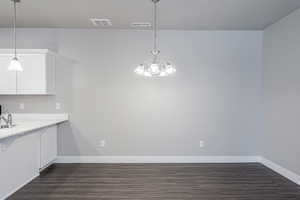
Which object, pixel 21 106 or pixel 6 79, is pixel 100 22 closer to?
pixel 6 79

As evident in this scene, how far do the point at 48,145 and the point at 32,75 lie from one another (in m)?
1.33

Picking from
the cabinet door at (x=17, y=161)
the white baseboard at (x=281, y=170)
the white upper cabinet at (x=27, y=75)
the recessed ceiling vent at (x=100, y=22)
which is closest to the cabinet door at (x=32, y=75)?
the white upper cabinet at (x=27, y=75)

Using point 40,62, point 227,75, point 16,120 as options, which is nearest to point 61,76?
point 40,62

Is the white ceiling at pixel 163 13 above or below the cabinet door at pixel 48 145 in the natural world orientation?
above

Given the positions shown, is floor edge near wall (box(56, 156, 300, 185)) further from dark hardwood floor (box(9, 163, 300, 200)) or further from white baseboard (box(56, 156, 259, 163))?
dark hardwood floor (box(9, 163, 300, 200))

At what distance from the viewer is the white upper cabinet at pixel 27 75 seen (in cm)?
426

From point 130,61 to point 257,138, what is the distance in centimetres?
313

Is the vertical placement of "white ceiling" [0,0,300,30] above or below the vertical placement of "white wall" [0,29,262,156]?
above

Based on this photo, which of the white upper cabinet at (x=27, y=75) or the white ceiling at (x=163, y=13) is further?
the white upper cabinet at (x=27, y=75)

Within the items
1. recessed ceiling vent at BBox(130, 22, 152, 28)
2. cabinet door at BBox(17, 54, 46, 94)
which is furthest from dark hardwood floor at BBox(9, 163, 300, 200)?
recessed ceiling vent at BBox(130, 22, 152, 28)

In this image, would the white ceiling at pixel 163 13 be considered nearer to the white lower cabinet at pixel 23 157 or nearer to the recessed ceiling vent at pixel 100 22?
the recessed ceiling vent at pixel 100 22

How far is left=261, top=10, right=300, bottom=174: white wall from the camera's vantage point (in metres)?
3.76

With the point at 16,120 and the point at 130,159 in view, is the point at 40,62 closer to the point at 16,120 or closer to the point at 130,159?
the point at 16,120

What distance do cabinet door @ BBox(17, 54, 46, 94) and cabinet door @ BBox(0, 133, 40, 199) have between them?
90 centimetres
